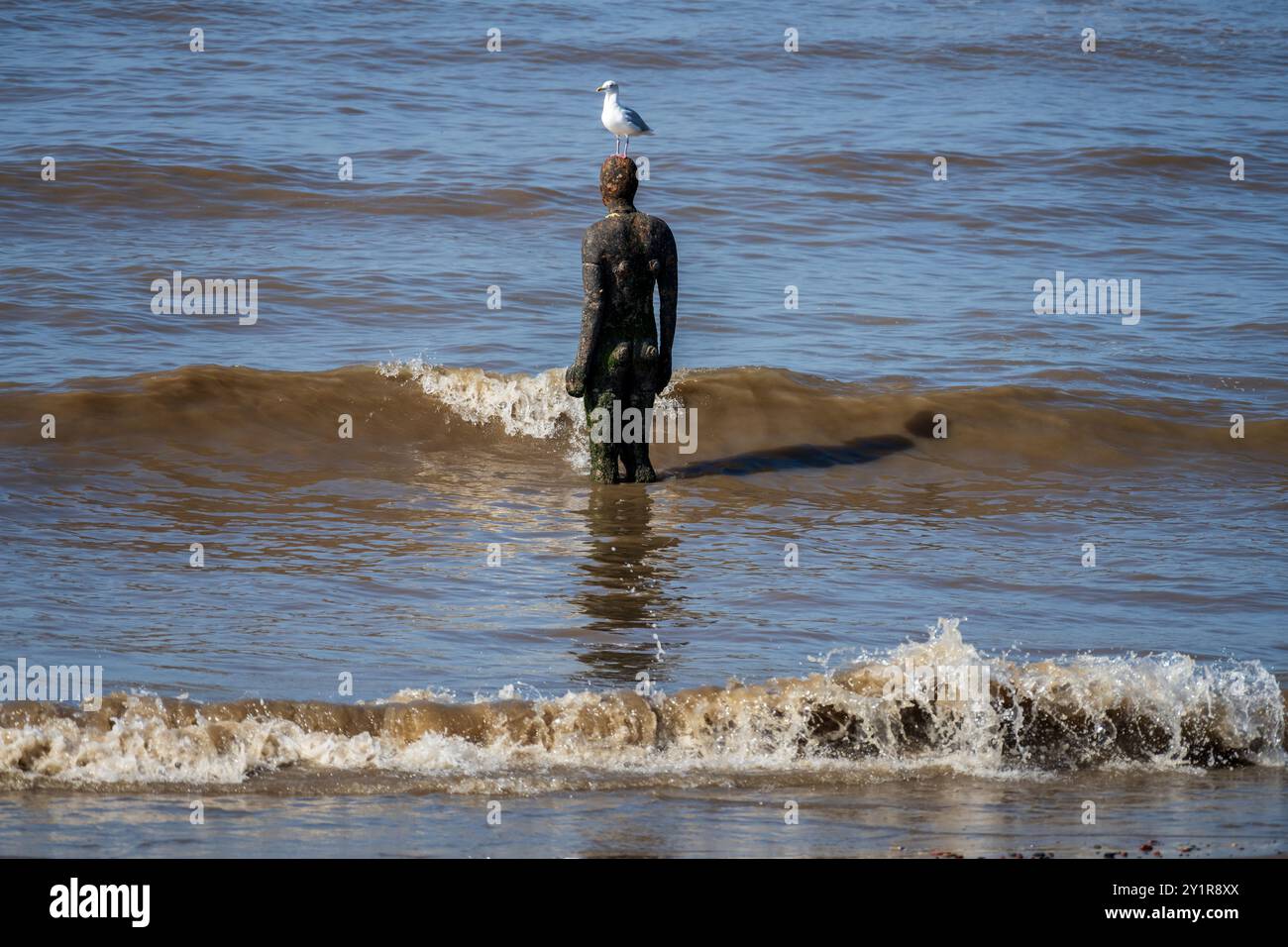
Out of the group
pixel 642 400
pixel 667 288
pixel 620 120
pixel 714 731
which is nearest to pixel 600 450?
pixel 642 400

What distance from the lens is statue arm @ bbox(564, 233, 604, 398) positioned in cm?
927

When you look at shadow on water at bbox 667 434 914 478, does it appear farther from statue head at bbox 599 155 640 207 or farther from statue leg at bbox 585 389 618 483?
statue head at bbox 599 155 640 207

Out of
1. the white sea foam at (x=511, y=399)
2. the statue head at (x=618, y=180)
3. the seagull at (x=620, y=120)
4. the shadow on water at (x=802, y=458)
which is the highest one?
the seagull at (x=620, y=120)

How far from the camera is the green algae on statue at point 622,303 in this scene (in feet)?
30.3

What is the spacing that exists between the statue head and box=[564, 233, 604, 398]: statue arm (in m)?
0.28

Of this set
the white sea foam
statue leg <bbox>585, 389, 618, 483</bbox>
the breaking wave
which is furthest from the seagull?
the breaking wave

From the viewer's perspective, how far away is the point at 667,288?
9281 mm

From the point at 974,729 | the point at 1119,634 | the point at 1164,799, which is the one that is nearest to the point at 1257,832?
the point at 1164,799

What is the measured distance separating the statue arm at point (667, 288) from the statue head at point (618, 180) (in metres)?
0.30

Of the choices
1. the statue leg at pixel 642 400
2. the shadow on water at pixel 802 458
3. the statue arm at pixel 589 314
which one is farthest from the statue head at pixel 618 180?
the shadow on water at pixel 802 458

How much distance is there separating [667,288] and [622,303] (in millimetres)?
309

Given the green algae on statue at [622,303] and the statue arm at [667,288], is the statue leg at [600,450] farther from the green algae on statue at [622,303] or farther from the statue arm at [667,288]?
the statue arm at [667,288]

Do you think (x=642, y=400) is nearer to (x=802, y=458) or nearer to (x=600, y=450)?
(x=600, y=450)

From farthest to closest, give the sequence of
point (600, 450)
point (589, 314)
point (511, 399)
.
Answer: point (511, 399)
point (600, 450)
point (589, 314)
